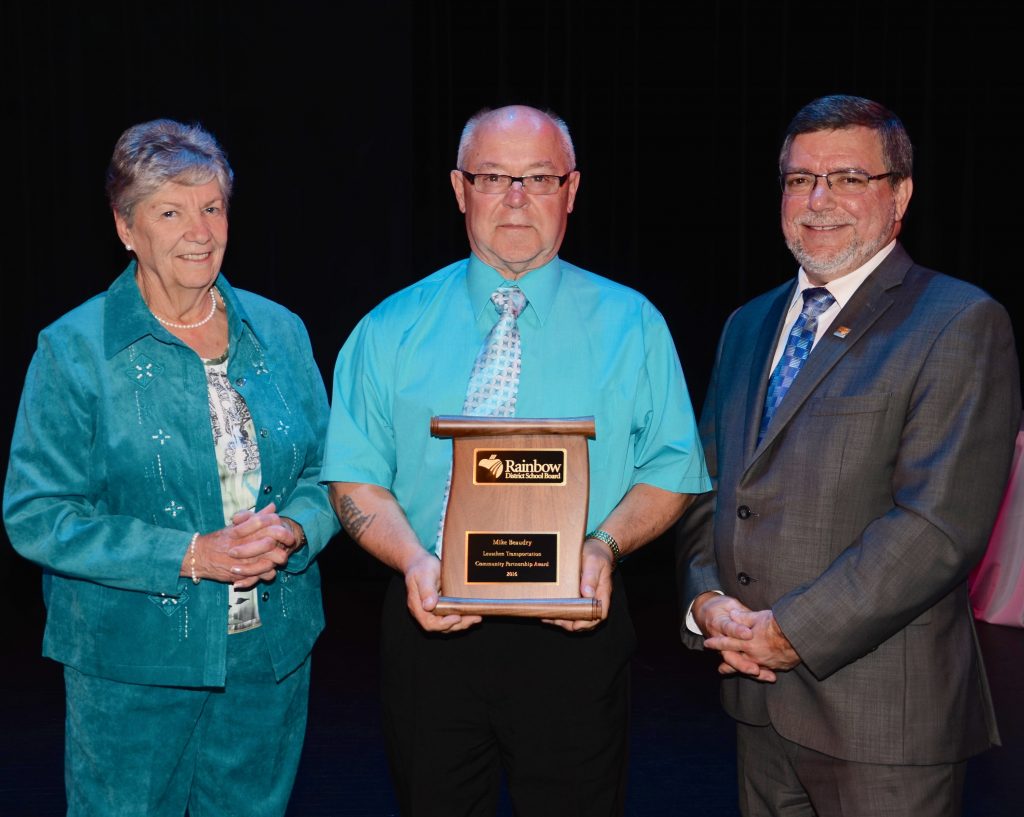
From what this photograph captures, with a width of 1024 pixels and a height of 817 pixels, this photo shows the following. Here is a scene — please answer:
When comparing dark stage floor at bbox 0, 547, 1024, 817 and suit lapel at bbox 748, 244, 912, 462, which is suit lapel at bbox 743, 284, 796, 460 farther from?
dark stage floor at bbox 0, 547, 1024, 817

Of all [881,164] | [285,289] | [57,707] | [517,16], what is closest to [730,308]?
[517,16]

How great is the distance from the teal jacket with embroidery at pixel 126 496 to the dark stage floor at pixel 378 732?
4.84ft

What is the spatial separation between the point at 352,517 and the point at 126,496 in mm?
448

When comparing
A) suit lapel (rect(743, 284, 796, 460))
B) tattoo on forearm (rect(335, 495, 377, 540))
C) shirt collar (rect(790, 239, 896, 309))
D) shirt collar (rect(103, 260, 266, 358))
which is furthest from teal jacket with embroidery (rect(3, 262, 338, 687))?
shirt collar (rect(790, 239, 896, 309))

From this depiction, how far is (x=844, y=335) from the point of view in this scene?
6.88 feet

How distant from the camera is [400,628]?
7.13ft

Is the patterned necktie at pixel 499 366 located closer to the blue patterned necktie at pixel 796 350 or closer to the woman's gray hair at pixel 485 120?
the woman's gray hair at pixel 485 120

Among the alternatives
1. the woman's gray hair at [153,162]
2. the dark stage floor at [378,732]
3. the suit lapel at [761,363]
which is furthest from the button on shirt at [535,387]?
the dark stage floor at [378,732]

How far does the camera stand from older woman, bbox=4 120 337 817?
217cm

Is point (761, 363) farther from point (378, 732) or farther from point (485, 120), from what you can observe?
point (378, 732)

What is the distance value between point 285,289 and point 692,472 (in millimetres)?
4308

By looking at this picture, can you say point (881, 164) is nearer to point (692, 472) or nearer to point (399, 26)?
point (692, 472)

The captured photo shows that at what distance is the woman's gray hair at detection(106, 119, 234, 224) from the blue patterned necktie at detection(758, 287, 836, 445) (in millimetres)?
1177

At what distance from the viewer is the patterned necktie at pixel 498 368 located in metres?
2.14
